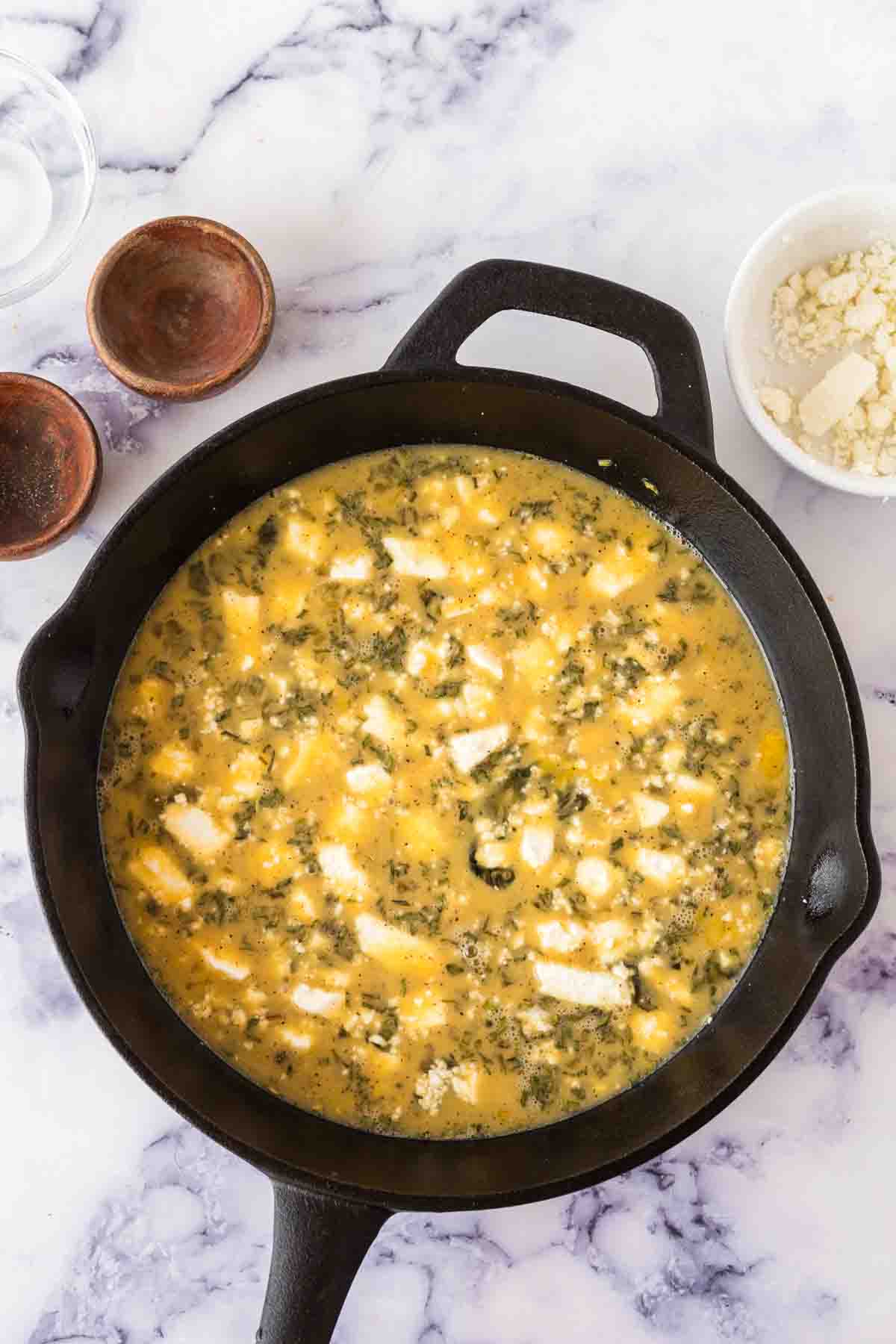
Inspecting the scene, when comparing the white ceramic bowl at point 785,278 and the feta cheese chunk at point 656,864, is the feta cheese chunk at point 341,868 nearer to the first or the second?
the feta cheese chunk at point 656,864

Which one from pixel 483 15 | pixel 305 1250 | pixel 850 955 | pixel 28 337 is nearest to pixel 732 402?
pixel 483 15

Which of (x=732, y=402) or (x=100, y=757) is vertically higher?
(x=732, y=402)

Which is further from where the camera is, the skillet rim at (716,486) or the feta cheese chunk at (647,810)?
the feta cheese chunk at (647,810)

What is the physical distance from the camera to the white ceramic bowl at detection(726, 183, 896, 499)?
2459 millimetres

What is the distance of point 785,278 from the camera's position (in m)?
2.57

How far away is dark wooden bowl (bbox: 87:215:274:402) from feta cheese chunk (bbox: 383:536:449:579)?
423 millimetres

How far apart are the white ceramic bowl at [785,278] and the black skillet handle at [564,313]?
0.55 feet

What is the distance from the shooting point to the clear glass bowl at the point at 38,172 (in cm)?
265

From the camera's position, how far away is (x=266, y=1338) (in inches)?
88.0

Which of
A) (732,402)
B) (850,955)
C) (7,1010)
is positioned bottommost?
(850,955)

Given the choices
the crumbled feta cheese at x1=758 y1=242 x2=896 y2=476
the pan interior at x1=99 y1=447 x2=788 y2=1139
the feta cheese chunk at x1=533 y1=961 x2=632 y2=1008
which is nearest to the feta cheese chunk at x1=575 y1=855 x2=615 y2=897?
the pan interior at x1=99 y1=447 x2=788 y2=1139

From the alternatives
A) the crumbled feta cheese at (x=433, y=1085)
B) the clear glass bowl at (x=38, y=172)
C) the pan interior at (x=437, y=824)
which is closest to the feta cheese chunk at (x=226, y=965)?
the pan interior at (x=437, y=824)

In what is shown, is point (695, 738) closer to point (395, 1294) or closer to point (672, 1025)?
point (672, 1025)

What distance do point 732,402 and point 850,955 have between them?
105 centimetres
